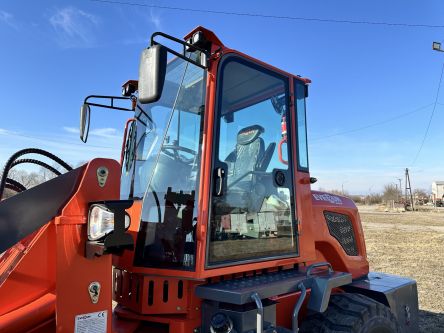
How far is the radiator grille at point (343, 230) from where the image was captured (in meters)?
3.73

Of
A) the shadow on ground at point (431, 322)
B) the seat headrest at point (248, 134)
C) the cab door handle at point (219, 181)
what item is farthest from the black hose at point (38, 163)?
the shadow on ground at point (431, 322)

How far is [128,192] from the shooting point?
3061 millimetres

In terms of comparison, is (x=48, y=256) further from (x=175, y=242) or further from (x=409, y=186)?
(x=409, y=186)

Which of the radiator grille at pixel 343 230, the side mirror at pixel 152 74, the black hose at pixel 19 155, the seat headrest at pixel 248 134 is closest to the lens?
the side mirror at pixel 152 74

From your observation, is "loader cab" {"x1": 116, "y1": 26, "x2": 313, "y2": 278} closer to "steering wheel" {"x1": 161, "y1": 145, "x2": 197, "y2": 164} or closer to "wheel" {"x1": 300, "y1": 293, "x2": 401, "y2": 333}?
"steering wheel" {"x1": 161, "y1": 145, "x2": 197, "y2": 164}

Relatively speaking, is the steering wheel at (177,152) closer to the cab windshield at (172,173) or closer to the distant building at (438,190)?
the cab windshield at (172,173)

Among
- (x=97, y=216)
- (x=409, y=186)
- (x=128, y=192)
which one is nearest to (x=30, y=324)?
(x=97, y=216)

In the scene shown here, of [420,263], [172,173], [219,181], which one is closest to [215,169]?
[219,181]

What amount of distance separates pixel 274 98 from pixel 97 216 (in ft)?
5.82

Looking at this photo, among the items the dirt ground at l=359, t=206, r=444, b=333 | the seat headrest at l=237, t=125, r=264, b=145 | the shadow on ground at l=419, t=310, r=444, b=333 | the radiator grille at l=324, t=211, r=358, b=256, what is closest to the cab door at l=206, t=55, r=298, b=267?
the seat headrest at l=237, t=125, r=264, b=145

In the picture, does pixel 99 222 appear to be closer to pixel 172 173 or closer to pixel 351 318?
pixel 172 173

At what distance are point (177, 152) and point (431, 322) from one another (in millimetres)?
4839

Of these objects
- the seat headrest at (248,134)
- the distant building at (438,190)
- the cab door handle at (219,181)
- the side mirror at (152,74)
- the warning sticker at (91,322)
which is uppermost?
Result: the distant building at (438,190)

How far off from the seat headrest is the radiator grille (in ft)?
3.69
